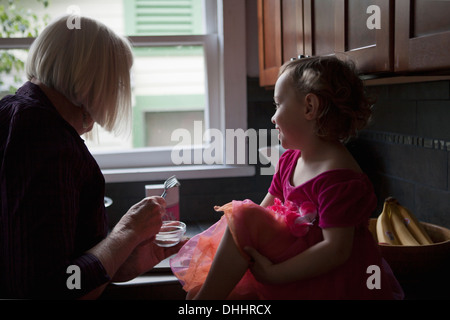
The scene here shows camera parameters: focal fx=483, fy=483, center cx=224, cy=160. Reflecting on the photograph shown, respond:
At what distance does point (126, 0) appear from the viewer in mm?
2334

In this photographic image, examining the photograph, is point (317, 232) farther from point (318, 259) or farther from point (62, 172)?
point (62, 172)

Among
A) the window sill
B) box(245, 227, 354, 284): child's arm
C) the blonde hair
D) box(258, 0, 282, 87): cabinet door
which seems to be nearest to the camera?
box(245, 227, 354, 284): child's arm

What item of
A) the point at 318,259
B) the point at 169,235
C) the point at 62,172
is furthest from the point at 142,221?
the point at 318,259

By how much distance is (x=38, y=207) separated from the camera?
3.40ft

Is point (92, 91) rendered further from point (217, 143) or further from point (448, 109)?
point (217, 143)

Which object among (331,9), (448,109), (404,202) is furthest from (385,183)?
(331,9)

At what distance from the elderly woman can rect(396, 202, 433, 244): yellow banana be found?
0.72 meters

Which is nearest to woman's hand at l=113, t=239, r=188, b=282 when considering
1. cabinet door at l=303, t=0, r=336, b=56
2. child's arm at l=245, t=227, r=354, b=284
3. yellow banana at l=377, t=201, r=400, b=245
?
child's arm at l=245, t=227, r=354, b=284

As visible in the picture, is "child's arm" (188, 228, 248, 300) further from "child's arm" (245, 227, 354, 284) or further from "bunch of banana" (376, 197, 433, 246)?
"bunch of banana" (376, 197, 433, 246)

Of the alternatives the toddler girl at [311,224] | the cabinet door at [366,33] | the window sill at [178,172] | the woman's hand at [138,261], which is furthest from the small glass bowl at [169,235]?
the window sill at [178,172]

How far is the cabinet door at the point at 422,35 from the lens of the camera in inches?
34.8

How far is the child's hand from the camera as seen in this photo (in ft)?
3.34

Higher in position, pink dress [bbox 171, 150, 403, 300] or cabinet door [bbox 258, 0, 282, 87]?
cabinet door [bbox 258, 0, 282, 87]
